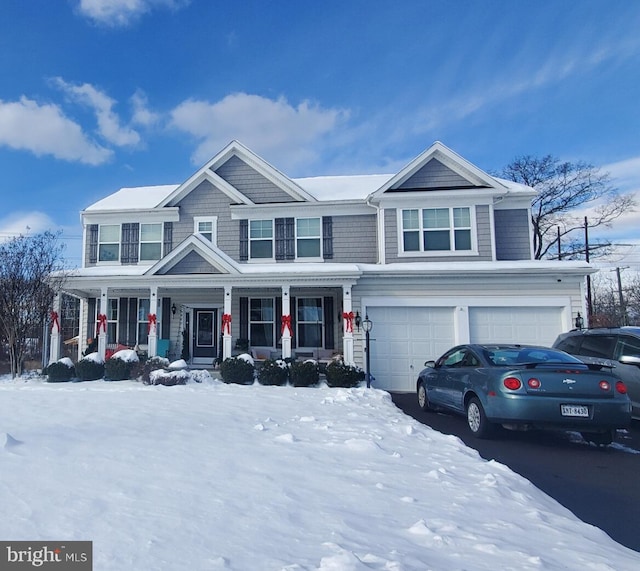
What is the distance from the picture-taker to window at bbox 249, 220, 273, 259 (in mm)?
14578

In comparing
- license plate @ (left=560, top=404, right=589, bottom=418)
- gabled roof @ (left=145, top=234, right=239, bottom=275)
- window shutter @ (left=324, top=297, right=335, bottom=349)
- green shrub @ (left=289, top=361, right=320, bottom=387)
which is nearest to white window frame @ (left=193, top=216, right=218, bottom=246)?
gabled roof @ (left=145, top=234, right=239, bottom=275)

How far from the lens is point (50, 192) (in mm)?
18344

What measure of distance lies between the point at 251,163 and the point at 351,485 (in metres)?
13.5

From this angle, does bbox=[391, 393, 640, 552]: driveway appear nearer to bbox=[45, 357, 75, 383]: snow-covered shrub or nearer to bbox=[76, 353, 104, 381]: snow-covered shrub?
bbox=[76, 353, 104, 381]: snow-covered shrub

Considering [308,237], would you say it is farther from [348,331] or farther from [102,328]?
[102,328]

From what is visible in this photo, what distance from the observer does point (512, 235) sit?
14.0 m

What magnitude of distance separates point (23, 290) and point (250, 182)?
7.99 m

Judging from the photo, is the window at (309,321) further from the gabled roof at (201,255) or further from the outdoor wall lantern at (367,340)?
the gabled roof at (201,255)

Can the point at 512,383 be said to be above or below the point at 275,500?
above

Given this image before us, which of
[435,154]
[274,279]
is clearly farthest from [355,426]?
[435,154]

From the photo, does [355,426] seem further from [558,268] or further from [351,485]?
[558,268]

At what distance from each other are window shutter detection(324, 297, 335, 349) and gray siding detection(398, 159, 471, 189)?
15.3 ft

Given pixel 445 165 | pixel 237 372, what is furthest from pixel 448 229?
pixel 237 372

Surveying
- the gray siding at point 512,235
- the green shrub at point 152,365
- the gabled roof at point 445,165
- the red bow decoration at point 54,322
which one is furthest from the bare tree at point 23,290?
the gray siding at point 512,235
